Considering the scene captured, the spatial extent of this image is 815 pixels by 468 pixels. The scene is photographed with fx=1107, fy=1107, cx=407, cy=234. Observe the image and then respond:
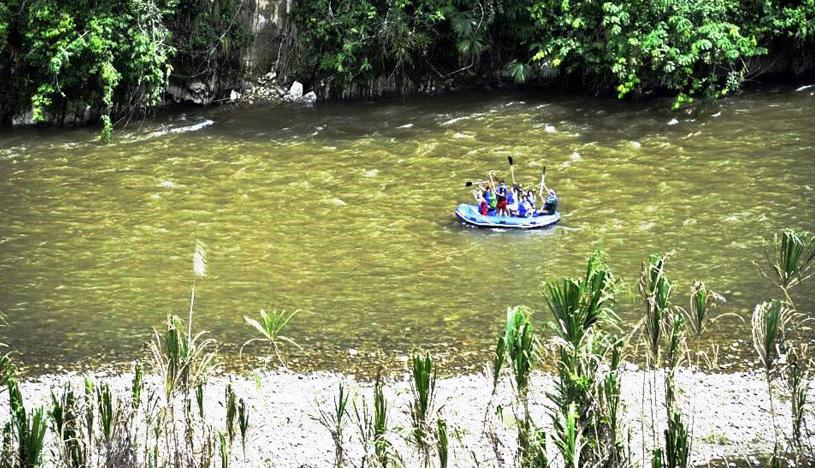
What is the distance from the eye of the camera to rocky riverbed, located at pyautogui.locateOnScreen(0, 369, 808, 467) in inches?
509

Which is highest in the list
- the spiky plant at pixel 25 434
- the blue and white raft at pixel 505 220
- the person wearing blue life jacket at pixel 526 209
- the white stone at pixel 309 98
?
the white stone at pixel 309 98

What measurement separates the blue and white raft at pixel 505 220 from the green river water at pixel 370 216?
0.75 feet

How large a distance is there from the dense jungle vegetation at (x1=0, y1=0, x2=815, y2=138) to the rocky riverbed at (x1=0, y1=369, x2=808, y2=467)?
13.2 m

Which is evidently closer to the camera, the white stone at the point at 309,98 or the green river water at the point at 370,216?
the green river water at the point at 370,216

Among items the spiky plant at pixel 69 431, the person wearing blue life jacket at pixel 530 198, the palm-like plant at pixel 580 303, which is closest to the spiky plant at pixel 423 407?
the palm-like plant at pixel 580 303

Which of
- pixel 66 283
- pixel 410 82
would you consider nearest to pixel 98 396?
pixel 66 283

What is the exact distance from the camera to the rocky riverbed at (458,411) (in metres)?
12.9

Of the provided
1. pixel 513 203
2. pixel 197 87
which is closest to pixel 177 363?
pixel 513 203

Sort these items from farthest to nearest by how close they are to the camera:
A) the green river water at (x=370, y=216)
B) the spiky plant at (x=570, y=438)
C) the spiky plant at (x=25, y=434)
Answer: the green river water at (x=370, y=216) < the spiky plant at (x=25, y=434) < the spiky plant at (x=570, y=438)

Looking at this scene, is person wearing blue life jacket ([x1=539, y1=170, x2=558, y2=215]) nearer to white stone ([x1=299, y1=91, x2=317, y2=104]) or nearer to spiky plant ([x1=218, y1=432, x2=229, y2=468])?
white stone ([x1=299, y1=91, x2=317, y2=104])

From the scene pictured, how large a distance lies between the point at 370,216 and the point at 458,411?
885 centimetres

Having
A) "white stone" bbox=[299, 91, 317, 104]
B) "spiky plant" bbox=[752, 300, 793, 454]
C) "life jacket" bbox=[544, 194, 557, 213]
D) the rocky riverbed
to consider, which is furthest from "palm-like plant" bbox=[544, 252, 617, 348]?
"white stone" bbox=[299, 91, 317, 104]

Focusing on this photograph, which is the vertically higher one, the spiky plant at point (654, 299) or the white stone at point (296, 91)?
the white stone at point (296, 91)

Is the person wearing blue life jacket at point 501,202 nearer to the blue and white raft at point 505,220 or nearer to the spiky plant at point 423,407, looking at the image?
the blue and white raft at point 505,220
